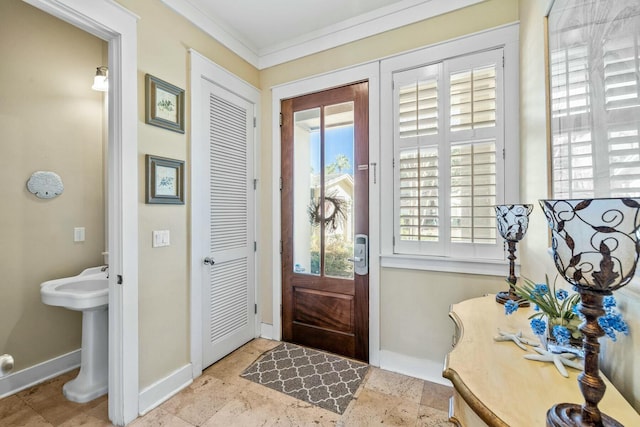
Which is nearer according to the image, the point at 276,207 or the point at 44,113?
the point at 44,113

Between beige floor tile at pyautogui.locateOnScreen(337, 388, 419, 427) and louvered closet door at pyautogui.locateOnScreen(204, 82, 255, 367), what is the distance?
1.22 meters

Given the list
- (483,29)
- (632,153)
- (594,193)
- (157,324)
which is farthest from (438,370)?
(483,29)

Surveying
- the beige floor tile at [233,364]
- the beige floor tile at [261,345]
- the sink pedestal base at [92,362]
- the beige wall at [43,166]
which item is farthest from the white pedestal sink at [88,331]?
the beige floor tile at [261,345]

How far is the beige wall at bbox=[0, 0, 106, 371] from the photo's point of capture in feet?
6.50

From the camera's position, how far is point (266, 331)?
280 centimetres

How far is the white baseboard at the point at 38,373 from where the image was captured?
1921 millimetres

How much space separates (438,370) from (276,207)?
6.16 ft

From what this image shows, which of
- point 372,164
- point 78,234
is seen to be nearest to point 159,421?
point 78,234

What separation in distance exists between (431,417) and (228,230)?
1.99m

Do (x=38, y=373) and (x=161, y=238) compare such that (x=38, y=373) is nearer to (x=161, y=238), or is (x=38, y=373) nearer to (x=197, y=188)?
(x=161, y=238)

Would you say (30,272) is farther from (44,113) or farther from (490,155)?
(490,155)

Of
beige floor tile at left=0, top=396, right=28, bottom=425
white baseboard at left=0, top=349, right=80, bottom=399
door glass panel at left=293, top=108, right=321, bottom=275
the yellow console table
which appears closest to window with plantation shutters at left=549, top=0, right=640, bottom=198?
the yellow console table

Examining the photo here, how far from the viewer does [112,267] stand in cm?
169

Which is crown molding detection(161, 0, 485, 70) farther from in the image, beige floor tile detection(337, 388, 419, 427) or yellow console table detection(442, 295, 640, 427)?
beige floor tile detection(337, 388, 419, 427)
